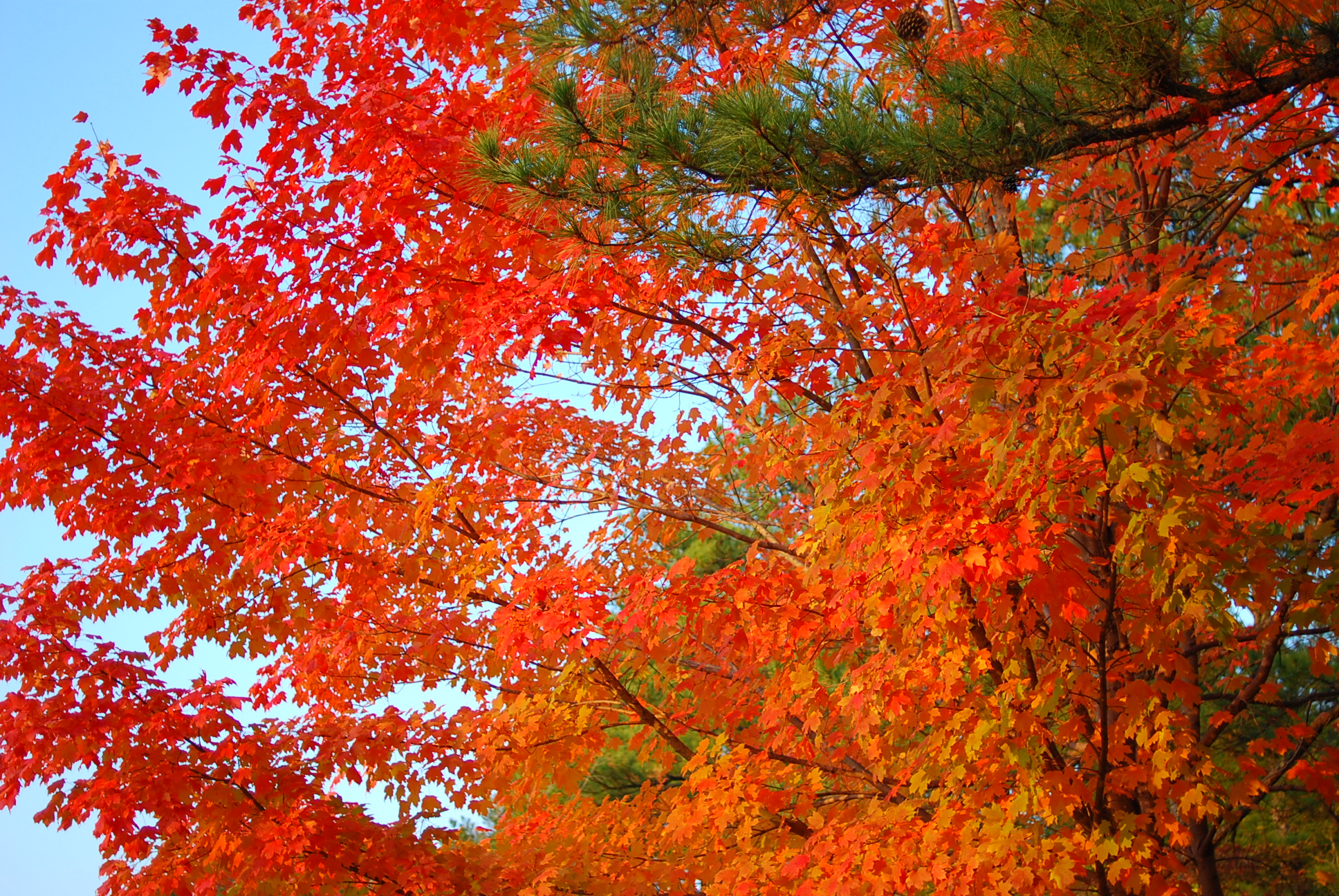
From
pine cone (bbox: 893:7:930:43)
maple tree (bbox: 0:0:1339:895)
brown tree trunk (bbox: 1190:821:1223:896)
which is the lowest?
brown tree trunk (bbox: 1190:821:1223:896)

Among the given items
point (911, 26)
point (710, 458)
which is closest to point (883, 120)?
point (911, 26)

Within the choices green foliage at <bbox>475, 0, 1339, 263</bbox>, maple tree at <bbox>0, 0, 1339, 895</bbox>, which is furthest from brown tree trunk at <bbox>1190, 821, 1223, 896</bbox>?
green foliage at <bbox>475, 0, 1339, 263</bbox>

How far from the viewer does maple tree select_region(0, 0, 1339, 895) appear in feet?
11.0

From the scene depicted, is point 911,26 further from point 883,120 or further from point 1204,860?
point 1204,860

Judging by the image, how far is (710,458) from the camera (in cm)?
631

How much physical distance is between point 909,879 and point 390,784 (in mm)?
2789

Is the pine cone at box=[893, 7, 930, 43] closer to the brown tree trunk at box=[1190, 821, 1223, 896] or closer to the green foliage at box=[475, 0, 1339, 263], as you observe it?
the green foliage at box=[475, 0, 1339, 263]

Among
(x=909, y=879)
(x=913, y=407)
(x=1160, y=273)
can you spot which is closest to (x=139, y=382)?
(x=913, y=407)

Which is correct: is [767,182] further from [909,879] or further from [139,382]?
[139,382]

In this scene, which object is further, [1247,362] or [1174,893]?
[1247,362]

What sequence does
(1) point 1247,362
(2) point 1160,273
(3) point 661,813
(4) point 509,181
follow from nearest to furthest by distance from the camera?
(4) point 509,181, (2) point 1160,273, (3) point 661,813, (1) point 1247,362

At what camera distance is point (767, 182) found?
356 cm

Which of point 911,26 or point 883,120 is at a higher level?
point 911,26

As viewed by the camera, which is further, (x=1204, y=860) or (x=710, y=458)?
(x=710, y=458)
